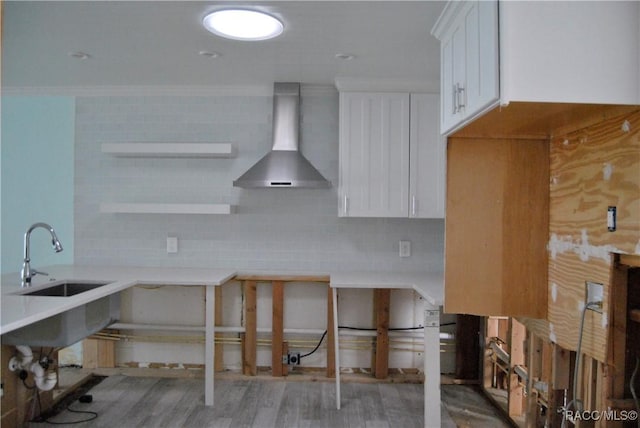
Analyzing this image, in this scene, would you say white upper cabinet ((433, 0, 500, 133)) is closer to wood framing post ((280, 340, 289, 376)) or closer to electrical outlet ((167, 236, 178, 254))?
wood framing post ((280, 340, 289, 376))

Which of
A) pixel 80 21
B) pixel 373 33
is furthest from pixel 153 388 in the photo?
pixel 373 33

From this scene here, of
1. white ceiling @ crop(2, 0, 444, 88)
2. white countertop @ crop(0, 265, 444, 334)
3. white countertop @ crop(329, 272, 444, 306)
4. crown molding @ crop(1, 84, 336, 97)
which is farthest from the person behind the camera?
crown molding @ crop(1, 84, 336, 97)

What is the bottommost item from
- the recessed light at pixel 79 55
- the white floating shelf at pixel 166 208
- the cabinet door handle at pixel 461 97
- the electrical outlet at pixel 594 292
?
the electrical outlet at pixel 594 292

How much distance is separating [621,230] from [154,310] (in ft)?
10.8

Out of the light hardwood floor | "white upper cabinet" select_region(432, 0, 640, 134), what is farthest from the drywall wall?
"white upper cabinet" select_region(432, 0, 640, 134)

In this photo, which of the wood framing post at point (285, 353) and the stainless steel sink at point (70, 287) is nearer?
the stainless steel sink at point (70, 287)

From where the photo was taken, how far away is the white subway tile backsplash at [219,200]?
3.41 metres

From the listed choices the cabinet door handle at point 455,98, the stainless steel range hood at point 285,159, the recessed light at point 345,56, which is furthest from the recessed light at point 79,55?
the cabinet door handle at point 455,98

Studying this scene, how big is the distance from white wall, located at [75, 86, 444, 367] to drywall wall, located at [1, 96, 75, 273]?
122 millimetres

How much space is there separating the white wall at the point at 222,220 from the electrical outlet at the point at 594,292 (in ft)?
6.03

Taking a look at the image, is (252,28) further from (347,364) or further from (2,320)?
(347,364)

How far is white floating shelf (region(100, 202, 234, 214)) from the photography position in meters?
3.20

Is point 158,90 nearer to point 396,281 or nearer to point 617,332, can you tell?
point 396,281

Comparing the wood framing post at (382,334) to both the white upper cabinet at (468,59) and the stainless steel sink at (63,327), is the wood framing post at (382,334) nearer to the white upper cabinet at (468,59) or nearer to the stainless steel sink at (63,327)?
the white upper cabinet at (468,59)
